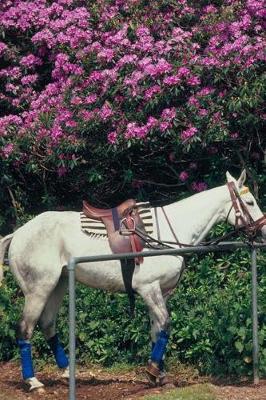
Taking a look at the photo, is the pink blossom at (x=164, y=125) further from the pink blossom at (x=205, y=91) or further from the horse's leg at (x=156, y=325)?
the horse's leg at (x=156, y=325)

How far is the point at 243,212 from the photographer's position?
375 inches

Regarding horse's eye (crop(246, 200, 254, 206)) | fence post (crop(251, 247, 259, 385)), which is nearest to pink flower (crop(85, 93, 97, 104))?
horse's eye (crop(246, 200, 254, 206))

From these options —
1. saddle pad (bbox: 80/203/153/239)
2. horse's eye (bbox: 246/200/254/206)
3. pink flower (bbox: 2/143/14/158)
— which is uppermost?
pink flower (bbox: 2/143/14/158)

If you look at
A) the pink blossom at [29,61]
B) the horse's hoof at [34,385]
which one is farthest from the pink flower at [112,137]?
the horse's hoof at [34,385]

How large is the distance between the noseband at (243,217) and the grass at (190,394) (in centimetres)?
140

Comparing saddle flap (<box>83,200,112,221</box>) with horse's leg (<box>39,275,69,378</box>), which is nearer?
saddle flap (<box>83,200,112,221</box>)

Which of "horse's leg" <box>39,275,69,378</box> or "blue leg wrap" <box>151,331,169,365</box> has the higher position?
"horse's leg" <box>39,275,69,378</box>

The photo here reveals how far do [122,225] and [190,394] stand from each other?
1.65m

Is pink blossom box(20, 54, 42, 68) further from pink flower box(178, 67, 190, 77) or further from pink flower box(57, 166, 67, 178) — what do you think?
pink flower box(178, 67, 190, 77)

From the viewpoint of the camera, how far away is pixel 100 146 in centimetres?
1272

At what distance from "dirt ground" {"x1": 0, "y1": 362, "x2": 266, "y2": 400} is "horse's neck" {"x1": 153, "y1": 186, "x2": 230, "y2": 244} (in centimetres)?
124

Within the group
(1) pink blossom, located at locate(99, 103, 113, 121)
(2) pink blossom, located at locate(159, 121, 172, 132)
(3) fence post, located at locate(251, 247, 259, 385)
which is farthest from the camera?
(1) pink blossom, located at locate(99, 103, 113, 121)

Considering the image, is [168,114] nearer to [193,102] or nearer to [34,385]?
[193,102]

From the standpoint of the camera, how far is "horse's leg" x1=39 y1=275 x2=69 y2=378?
9.78m
